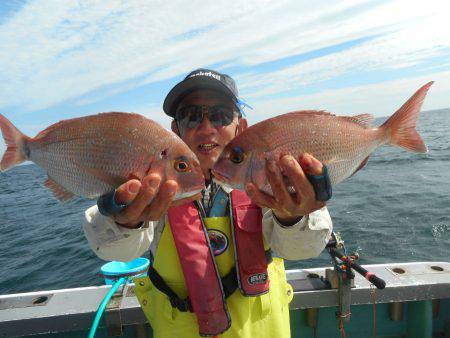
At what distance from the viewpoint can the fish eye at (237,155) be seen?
2.07m

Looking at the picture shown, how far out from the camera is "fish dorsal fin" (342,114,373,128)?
2.31m

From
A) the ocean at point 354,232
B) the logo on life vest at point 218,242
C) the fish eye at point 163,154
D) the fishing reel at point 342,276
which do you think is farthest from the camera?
the ocean at point 354,232

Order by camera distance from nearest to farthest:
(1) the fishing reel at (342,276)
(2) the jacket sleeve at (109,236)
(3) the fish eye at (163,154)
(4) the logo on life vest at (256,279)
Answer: (3) the fish eye at (163,154) → (2) the jacket sleeve at (109,236) → (4) the logo on life vest at (256,279) → (1) the fishing reel at (342,276)

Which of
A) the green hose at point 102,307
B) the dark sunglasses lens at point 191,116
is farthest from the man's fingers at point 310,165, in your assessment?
the green hose at point 102,307

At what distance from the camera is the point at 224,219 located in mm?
2668

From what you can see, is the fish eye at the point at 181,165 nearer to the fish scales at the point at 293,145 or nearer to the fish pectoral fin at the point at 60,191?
the fish scales at the point at 293,145

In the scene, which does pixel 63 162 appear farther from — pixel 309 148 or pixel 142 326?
pixel 142 326

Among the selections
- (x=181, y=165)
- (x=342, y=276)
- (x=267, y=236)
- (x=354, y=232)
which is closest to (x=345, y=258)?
(x=342, y=276)

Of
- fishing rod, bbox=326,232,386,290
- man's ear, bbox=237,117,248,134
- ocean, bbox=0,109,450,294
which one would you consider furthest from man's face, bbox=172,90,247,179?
ocean, bbox=0,109,450,294

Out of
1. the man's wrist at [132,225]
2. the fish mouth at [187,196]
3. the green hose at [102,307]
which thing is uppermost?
the fish mouth at [187,196]

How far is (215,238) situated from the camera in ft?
8.62

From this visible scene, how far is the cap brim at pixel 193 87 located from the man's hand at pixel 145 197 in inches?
45.9

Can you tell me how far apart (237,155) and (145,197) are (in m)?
0.62

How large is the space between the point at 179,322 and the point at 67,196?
125cm
